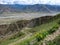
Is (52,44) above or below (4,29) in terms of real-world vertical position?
above

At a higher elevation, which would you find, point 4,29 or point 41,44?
point 41,44

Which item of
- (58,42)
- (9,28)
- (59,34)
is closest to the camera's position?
(58,42)

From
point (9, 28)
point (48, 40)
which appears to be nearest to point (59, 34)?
point (48, 40)

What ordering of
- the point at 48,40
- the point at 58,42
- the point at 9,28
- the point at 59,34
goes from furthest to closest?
the point at 9,28, the point at 59,34, the point at 48,40, the point at 58,42

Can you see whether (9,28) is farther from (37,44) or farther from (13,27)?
(37,44)

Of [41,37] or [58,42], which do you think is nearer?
[58,42]

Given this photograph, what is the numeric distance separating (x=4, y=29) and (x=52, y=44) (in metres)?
79.7

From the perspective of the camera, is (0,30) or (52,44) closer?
(52,44)

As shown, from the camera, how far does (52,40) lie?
16.8 metres

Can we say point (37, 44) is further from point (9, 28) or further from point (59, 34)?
point (9, 28)

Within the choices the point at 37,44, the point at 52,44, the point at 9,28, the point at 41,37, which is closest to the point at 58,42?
the point at 52,44

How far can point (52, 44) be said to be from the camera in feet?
53.1

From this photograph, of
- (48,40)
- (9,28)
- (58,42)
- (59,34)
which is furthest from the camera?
(9,28)

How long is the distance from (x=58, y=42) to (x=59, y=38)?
2.31 ft
